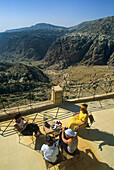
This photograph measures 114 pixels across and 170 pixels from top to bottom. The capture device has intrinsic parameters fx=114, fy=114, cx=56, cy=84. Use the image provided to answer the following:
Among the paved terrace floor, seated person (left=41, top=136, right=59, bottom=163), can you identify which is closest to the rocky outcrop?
the paved terrace floor

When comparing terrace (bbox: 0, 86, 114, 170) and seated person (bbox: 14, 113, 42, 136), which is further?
seated person (bbox: 14, 113, 42, 136)

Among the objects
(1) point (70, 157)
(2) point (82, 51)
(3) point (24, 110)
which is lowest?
(1) point (70, 157)

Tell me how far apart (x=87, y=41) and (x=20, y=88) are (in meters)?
39.8

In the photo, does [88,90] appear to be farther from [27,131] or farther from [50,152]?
[50,152]

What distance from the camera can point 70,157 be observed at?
2.85 metres

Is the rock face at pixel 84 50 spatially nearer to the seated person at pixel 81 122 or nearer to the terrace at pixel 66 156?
the terrace at pixel 66 156

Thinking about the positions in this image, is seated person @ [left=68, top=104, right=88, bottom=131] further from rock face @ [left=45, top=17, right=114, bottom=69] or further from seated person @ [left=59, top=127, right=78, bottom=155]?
rock face @ [left=45, top=17, right=114, bottom=69]

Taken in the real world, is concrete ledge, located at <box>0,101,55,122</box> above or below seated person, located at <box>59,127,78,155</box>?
below

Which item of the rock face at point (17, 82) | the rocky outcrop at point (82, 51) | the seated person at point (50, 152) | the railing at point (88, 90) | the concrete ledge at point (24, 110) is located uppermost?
the rocky outcrop at point (82, 51)

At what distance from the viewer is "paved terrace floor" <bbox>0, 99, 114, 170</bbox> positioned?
312cm

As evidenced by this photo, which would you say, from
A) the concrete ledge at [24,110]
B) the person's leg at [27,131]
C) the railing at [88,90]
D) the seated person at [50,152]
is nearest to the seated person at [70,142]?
the seated person at [50,152]

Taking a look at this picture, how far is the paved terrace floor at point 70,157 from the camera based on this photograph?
3.12 m

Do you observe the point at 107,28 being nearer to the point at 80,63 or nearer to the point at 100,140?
the point at 80,63

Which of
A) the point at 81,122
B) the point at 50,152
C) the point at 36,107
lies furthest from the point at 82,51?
the point at 50,152
